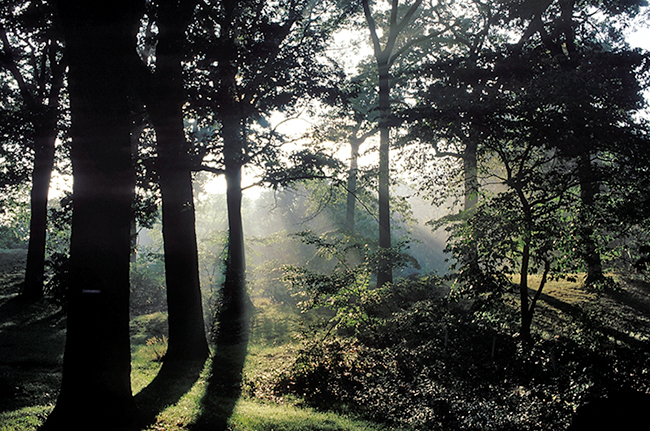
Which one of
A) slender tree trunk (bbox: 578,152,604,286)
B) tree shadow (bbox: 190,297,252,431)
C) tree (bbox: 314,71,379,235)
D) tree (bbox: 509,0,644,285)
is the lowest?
tree shadow (bbox: 190,297,252,431)

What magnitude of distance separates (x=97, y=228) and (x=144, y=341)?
8.92m

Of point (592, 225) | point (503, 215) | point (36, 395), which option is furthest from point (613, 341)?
point (36, 395)

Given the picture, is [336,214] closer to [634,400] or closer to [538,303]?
[538,303]

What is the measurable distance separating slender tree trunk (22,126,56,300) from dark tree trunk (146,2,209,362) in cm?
959

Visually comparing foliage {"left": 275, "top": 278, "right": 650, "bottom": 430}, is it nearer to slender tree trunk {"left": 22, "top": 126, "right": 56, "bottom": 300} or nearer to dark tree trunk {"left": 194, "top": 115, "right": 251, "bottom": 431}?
dark tree trunk {"left": 194, "top": 115, "right": 251, "bottom": 431}

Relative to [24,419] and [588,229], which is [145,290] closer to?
[24,419]

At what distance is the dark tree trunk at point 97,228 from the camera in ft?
15.8

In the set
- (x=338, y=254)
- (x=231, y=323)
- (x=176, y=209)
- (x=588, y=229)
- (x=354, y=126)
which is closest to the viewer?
(x=588, y=229)

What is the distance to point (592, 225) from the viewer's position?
745 centimetres

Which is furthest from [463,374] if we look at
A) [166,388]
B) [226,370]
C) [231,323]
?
[231,323]

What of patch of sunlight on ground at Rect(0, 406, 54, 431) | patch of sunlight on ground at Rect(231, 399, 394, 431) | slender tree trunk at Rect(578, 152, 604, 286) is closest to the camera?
patch of sunlight on ground at Rect(0, 406, 54, 431)

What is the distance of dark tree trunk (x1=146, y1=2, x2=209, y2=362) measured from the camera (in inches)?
342

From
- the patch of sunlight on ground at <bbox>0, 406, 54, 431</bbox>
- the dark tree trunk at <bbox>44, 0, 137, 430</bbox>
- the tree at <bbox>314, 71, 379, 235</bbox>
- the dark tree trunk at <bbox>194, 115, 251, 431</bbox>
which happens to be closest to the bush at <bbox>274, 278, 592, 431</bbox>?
the dark tree trunk at <bbox>194, 115, 251, 431</bbox>

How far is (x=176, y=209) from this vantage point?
8883 mm
